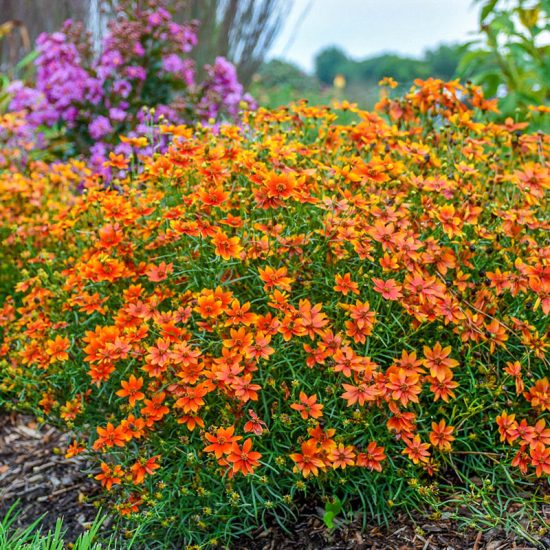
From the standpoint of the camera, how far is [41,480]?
292 centimetres

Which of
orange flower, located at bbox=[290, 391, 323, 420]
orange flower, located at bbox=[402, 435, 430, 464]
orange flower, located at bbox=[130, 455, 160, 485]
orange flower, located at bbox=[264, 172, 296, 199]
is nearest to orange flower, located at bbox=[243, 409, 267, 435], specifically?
orange flower, located at bbox=[290, 391, 323, 420]

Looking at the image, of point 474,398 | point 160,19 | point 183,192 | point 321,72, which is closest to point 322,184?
point 183,192

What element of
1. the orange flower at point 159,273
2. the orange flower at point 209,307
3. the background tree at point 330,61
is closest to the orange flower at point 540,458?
the orange flower at point 209,307

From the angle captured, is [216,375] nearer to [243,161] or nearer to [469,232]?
[243,161]

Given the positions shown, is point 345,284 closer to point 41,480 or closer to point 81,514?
point 81,514

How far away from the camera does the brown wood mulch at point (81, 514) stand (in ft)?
7.18

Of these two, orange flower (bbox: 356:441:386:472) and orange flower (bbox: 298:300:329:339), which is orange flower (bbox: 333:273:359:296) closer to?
orange flower (bbox: 298:300:329:339)

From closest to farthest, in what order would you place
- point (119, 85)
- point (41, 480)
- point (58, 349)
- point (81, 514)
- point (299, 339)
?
point (299, 339) < point (58, 349) < point (81, 514) < point (41, 480) < point (119, 85)

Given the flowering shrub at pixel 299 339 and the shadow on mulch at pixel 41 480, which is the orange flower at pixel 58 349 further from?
the shadow on mulch at pixel 41 480

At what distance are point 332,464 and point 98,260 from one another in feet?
3.47

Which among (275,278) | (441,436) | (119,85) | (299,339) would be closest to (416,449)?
(441,436)

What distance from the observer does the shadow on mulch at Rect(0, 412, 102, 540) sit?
2.68m

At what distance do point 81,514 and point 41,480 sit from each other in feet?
1.14

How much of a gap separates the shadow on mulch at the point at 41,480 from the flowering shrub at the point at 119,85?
6.61ft
